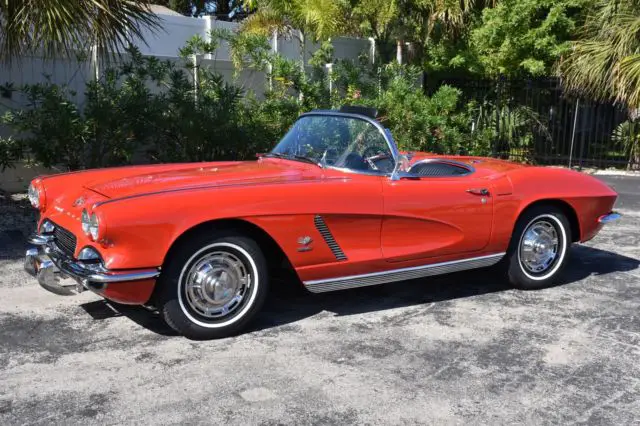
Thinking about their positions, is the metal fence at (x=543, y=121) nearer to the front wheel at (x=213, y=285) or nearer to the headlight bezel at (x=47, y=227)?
the front wheel at (x=213, y=285)

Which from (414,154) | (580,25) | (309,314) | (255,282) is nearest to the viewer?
(255,282)

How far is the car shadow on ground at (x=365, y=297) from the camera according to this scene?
464cm

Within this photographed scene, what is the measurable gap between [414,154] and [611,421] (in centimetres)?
294

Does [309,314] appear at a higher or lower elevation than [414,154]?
lower

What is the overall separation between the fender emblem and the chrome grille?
1.35 m

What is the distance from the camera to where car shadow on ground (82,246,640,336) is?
15.2 feet

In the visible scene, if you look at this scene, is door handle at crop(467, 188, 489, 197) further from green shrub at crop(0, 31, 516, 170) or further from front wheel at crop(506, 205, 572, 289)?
green shrub at crop(0, 31, 516, 170)

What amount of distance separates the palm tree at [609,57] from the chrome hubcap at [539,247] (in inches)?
276

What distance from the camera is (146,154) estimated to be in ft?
30.1

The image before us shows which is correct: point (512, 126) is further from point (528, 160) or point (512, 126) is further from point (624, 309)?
point (624, 309)

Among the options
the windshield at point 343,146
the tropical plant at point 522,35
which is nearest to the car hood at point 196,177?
the windshield at point 343,146

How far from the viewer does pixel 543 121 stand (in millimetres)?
14812

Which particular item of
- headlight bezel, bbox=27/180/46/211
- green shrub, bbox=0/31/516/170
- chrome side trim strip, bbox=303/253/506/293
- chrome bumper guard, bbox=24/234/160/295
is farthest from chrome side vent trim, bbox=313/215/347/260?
green shrub, bbox=0/31/516/170

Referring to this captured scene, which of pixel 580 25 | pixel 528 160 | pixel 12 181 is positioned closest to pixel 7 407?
pixel 12 181
